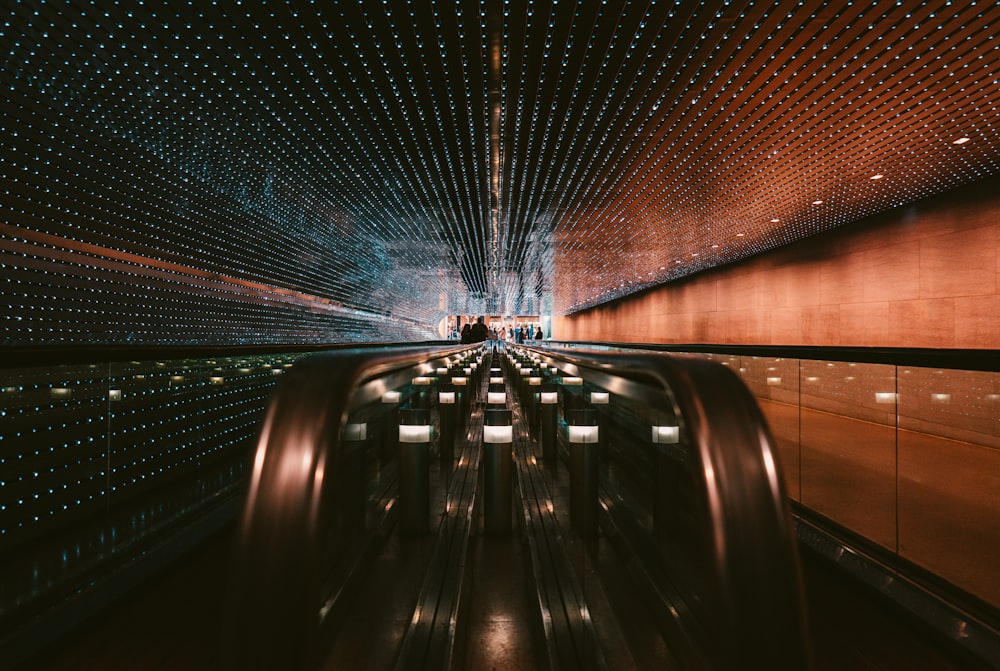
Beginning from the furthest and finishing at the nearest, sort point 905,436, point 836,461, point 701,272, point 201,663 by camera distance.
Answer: point 701,272, point 836,461, point 905,436, point 201,663

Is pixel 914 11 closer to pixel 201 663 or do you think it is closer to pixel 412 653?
pixel 412 653

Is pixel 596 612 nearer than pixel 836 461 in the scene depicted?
Yes

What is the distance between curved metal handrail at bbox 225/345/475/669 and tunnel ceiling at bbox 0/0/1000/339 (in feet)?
15.1

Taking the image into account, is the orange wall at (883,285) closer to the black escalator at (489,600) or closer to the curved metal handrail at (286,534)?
the black escalator at (489,600)

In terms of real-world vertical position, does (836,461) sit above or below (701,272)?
below

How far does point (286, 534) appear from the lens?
95cm

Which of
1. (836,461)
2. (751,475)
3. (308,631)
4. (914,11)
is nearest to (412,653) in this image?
(308,631)

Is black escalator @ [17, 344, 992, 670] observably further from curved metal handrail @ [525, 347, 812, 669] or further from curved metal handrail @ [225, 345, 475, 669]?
curved metal handrail @ [525, 347, 812, 669]

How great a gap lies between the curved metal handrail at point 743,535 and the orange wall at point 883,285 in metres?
10.2

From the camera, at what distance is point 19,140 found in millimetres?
4527

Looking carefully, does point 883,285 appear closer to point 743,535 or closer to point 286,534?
point 743,535

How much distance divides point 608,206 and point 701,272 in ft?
29.8

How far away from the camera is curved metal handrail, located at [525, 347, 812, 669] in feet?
3.11

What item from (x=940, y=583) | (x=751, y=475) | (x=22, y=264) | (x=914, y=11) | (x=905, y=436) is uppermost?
(x=914, y=11)
